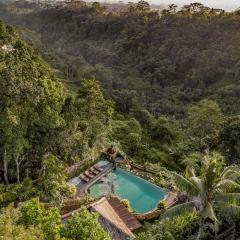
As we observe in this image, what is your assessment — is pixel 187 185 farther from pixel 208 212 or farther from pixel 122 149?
pixel 122 149

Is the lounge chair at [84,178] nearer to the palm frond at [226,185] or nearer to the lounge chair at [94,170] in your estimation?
the lounge chair at [94,170]

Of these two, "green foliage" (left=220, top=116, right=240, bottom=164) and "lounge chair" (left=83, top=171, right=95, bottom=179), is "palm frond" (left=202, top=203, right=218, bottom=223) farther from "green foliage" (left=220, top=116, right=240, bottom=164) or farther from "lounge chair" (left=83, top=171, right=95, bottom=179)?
"green foliage" (left=220, top=116, right=240, bottom=164)

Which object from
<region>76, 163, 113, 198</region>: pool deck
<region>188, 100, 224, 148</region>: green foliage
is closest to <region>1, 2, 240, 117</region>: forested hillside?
<region>188, 100, 224, 148</region>: green foliage

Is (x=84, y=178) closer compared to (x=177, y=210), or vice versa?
(x=177, y=210)

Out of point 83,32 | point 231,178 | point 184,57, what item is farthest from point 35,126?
point 83,32

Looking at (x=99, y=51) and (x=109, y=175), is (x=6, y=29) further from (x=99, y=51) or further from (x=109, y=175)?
(x=99, y=51)

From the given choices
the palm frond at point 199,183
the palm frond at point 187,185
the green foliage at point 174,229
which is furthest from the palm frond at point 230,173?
the green foliage at point 174,229

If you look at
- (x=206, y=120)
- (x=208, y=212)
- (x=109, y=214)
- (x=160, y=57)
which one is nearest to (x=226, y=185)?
(x=208, y=212)
